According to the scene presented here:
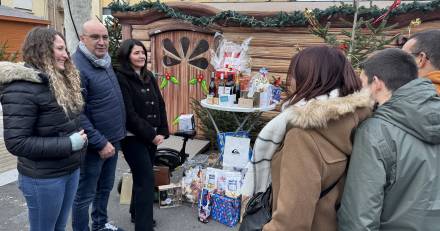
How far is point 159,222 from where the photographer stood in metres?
3.91

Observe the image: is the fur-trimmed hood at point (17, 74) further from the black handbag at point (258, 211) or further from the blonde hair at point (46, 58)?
the black handbag at point (258, 211)

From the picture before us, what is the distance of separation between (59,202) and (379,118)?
2079 millimetres

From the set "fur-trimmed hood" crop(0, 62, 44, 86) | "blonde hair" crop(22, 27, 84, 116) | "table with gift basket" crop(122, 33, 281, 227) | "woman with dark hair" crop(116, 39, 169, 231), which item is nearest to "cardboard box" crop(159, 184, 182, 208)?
"table with gift basket" crop(122, 33, 281, 227)

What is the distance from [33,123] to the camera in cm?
221

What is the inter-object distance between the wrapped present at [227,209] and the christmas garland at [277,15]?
9.59 feet

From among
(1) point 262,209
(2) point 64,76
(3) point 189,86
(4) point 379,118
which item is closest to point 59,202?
(2) point 64,76

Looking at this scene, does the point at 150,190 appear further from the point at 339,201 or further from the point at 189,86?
the point at 189,86

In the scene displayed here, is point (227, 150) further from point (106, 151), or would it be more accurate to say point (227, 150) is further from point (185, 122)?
point (106, 151)

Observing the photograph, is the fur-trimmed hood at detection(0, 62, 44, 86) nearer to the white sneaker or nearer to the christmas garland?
the white sneaker

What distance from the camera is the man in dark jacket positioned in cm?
289

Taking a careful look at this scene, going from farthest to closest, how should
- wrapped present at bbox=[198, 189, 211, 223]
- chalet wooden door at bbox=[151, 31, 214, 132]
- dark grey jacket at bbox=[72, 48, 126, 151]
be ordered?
1. chalet wooden door at bbox=[151, 31, 214, 132]
2. wrapped present at bbox=[198, 189, 211, 223]
3. dark grey jacket at bbox=[72, 48, 126, 151]

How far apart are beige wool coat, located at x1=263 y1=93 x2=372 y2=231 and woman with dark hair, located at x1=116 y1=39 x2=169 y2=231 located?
198 cm

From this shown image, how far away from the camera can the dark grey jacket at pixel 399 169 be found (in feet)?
4.77

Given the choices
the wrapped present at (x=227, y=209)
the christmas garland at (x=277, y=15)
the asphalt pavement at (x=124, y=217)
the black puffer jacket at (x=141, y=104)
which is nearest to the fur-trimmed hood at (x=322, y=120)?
the black puffer jacket at (x=141, y=104)
